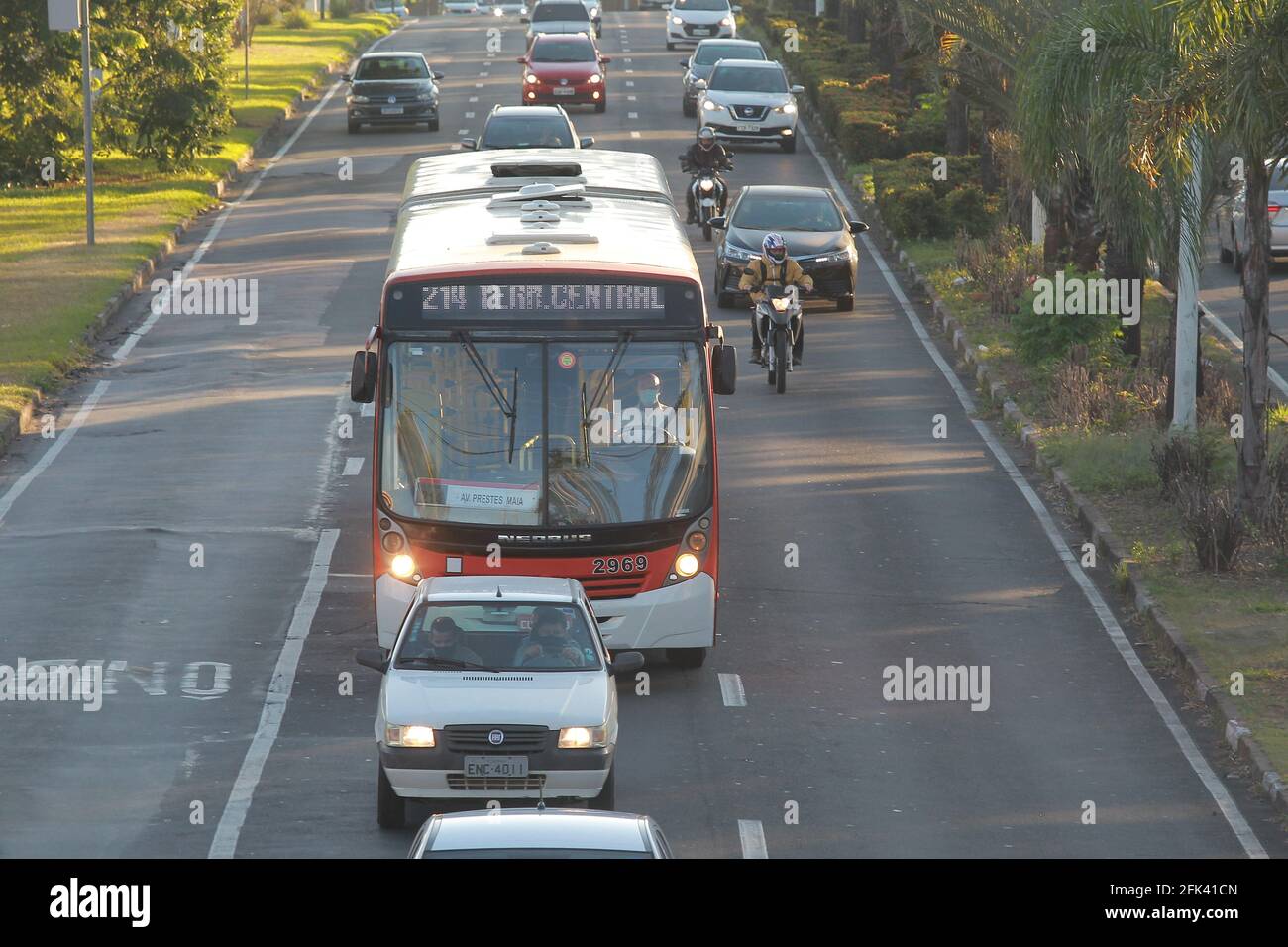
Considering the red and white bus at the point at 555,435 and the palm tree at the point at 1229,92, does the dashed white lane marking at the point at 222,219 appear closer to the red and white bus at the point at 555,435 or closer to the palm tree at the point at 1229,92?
the red and white bus at the point at 555,435

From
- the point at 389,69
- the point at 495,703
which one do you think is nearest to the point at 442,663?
the point at 495,703

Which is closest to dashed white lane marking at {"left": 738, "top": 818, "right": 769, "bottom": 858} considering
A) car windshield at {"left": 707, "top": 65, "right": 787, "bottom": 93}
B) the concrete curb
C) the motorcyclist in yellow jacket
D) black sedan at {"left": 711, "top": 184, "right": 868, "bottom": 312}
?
the concrete curb

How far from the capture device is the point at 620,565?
1529 centimetres

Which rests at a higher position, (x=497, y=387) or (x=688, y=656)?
(x=497, y=387)

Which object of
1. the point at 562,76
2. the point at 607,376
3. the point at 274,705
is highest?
the point at 562,76

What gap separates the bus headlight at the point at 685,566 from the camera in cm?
1545

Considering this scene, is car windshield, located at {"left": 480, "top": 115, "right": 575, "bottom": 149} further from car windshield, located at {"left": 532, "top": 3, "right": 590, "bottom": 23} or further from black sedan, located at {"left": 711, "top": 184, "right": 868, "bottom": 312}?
car windshield, located at {"left": 532, "top": 3, "right": 590, "bottom": 23}

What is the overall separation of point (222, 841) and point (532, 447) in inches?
165

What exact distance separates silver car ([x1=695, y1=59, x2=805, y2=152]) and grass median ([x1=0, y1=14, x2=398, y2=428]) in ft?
34.5

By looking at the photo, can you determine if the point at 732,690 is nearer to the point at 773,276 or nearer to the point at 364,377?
the point at 364,377

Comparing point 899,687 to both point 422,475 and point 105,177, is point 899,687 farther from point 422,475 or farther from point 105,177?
point 105,177

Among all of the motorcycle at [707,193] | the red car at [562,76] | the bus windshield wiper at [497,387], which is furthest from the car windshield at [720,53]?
the bus windshield wiper at [497,387]

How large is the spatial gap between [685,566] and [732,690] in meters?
1.01

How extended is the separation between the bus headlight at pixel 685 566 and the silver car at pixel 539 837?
625 cm
